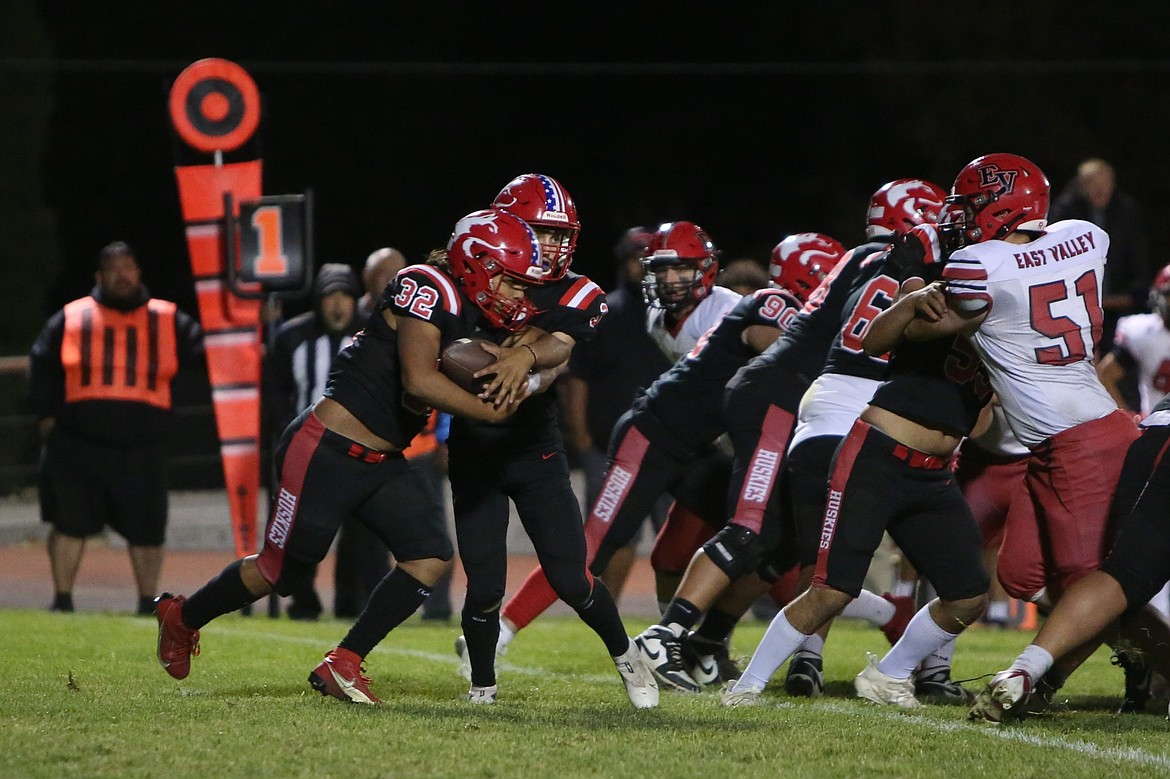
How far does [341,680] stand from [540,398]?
119 centimetres

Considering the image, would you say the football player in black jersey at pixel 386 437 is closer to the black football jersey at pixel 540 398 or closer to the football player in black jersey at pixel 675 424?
the black football jersey at pixel 540 398

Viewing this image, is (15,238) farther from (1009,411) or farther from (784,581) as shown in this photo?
(1009,411)

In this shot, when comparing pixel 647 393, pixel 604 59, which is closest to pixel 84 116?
pixel 604 59

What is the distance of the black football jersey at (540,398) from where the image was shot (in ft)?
18.9

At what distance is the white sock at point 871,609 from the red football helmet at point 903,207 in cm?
147

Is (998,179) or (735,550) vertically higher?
(998,179)

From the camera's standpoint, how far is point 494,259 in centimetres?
542

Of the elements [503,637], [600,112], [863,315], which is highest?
[600,112]

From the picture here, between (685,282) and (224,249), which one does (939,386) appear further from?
(224,249)

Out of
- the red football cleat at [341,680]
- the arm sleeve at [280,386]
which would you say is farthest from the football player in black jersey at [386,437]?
the arm sleeve at [280,386]

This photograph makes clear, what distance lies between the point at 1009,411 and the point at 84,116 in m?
19.5

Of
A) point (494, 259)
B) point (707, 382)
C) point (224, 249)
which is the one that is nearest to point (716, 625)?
point (707, 382)

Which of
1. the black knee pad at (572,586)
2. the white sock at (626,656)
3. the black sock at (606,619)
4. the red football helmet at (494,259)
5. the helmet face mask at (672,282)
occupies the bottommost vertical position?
the white sock at (626,656)

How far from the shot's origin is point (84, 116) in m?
22.8
